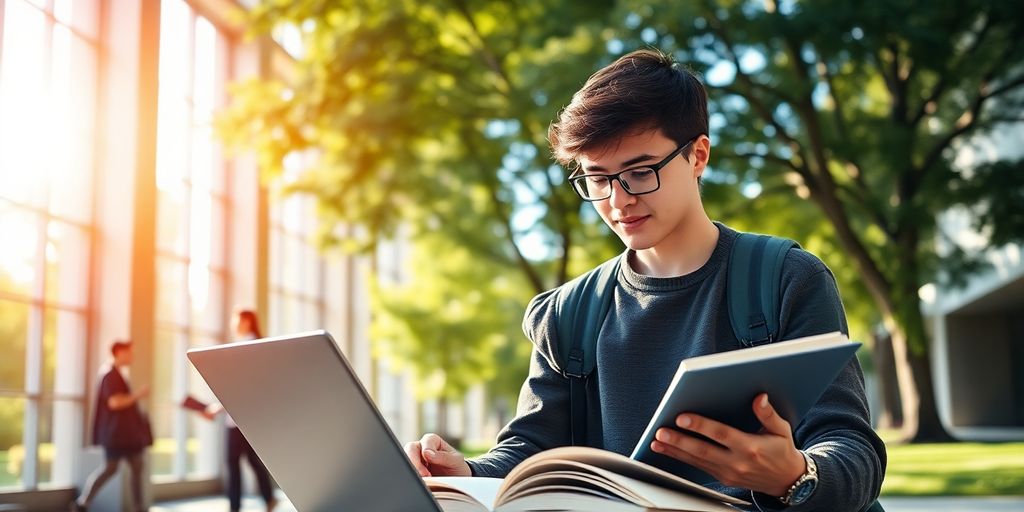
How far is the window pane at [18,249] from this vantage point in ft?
33.5

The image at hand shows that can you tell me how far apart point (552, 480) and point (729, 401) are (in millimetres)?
264

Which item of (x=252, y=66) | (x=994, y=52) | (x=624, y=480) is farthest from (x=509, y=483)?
(x=252, y=66)

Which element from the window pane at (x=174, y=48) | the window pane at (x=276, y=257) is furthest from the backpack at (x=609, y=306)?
the window pane at (x=276, y=257)

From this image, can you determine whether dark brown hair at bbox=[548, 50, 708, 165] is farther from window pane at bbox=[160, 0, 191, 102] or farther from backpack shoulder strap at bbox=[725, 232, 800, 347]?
window pane at bbox=[160, 0, 191, 102]

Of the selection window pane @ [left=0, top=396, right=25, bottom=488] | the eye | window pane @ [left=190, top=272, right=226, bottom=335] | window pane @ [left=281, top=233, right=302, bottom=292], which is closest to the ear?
the eye

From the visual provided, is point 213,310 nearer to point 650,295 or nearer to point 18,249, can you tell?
point 18,249

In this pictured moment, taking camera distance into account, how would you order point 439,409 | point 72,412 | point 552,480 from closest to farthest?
point 552,480
point 72,412
point 439,409

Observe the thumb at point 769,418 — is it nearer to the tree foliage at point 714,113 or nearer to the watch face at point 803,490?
the watch face at point 803,490

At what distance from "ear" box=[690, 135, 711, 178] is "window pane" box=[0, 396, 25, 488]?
9.62m

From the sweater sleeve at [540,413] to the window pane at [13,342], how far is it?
9.15 m

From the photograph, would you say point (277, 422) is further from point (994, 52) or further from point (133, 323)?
point (994, 52)

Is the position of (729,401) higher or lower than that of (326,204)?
lower

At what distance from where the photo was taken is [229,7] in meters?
14.9

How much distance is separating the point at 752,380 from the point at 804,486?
0.24 m
